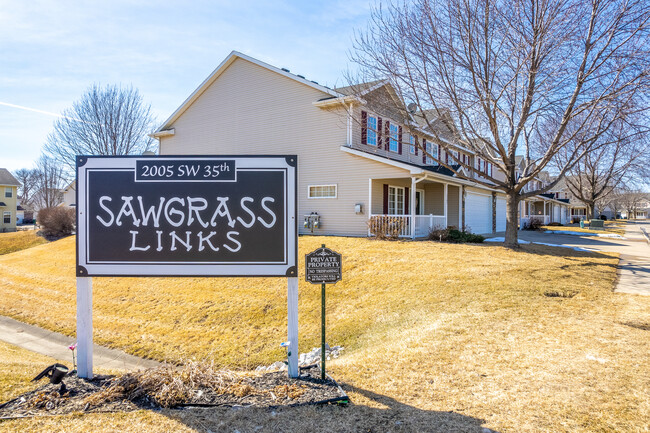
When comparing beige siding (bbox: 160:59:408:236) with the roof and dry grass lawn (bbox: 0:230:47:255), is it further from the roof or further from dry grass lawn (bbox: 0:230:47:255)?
the roof

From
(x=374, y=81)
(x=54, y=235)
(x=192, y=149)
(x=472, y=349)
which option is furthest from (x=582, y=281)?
(x=54, y=235)

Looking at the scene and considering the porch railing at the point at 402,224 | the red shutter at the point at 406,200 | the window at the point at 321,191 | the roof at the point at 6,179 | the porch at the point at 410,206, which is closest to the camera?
the porch railing at the point at 402,224

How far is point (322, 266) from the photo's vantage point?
4.25 m

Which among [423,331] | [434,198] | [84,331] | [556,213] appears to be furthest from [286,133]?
[556,213]

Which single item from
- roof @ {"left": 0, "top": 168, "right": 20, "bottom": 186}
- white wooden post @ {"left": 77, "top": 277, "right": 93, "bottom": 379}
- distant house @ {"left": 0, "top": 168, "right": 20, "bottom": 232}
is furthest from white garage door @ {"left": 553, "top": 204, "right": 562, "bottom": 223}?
roof @ {"left": 0, "top": 168, "right": 20, "bottom": 186}

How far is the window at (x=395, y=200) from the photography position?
1823cm

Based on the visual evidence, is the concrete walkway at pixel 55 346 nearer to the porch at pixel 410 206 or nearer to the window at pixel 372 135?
the porch at pixel 410 206

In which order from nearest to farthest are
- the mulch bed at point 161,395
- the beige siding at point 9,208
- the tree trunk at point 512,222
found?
the mulch bed at point 161,395, the tree trunk at point 512,222, the beige siding at point 9,208

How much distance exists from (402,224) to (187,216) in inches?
465

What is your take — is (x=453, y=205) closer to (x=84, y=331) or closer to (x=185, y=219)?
(x=185, y=219)

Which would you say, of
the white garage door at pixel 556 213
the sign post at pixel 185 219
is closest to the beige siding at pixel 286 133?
the sign post at pixel 185 219

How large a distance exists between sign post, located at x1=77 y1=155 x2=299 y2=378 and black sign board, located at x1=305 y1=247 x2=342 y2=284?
0.55 ft

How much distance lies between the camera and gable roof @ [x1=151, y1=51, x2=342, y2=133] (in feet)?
57.5

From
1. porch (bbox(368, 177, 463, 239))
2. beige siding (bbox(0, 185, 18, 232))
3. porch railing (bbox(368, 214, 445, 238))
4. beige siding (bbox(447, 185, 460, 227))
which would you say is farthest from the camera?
beige siding (bbox(0, 185, 18, 232))
